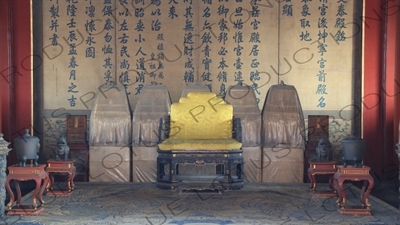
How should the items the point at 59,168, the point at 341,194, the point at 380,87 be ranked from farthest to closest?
the point at 380,87, the point at 59,168, the point at 341,194

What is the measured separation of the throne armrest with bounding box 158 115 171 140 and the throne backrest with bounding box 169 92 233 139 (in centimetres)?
8

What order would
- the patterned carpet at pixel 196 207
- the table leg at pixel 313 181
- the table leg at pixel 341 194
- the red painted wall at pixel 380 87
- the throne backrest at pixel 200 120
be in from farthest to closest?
the red painted wall at pixel 380 87 < the throne backrest at pixel 200 120 < the table leg at pixel 313 181 < the table leg at pixel 341 194 < the patterned carpet at pixel 196 207

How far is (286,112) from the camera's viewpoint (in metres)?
6.75

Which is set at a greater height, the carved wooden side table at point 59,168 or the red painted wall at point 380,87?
the red painted wall at point 380,87

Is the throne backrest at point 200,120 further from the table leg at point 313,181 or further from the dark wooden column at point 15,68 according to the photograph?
the dark wooden column at point 15,68

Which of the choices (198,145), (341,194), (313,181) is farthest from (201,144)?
(341,194)

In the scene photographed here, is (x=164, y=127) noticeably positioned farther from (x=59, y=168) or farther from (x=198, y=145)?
(x=59, y=168)

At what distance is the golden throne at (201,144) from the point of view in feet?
19.0

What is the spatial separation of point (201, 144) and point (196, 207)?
1.01m

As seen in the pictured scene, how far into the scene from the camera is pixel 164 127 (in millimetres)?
6312

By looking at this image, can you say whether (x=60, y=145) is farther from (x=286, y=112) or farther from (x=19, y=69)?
(x=286, y=112)

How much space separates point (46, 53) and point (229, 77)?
103 inches

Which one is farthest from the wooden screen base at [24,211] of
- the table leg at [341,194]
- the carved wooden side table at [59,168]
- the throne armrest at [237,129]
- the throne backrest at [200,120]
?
the table leg at [341,194]

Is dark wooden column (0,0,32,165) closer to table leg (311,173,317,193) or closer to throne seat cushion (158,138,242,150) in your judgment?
throne seat cushion (158,138,242,150)
